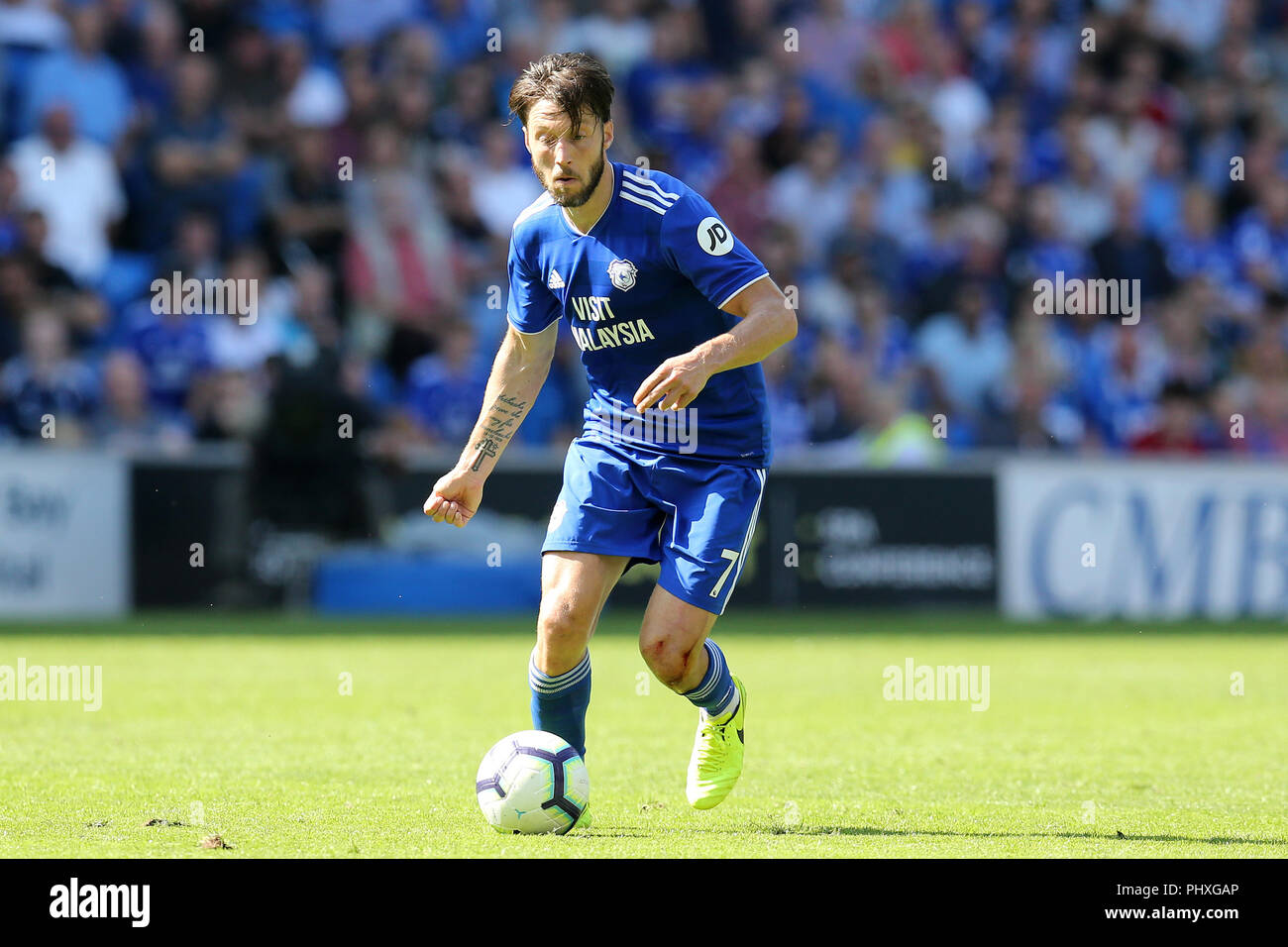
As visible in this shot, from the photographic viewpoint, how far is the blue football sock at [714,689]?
659 cm

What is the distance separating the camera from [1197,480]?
16531 mm

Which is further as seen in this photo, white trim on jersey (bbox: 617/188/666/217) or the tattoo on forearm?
the tattoo on forearm

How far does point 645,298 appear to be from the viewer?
6332 millimetres

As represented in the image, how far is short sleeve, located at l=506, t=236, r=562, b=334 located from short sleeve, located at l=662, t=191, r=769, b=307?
542mm

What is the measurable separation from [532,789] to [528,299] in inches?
68.7

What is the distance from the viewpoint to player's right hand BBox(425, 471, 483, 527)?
6438 mm

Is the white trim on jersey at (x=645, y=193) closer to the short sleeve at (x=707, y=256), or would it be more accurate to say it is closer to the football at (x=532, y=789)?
the short sleeve at (x=707, y=256)

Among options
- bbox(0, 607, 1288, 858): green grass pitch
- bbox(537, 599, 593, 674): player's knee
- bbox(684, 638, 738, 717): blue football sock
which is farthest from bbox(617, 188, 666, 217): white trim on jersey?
bbox(0, 607, 1288, 858): green grass pitch
